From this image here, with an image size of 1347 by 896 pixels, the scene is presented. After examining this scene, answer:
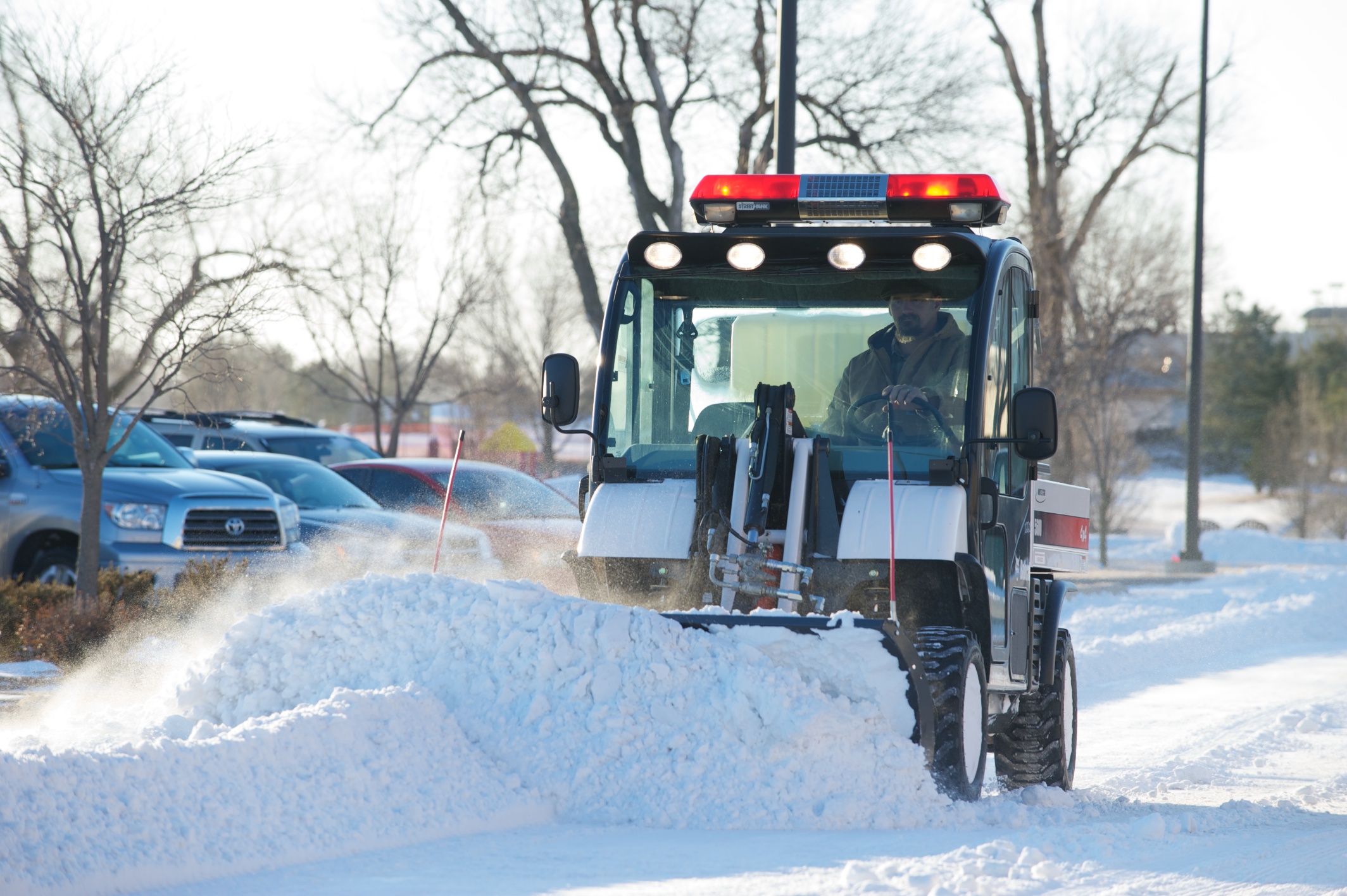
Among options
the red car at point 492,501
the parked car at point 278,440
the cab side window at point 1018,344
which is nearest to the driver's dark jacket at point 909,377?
the cab side window at point 1018,344

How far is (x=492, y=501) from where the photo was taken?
13.7 m

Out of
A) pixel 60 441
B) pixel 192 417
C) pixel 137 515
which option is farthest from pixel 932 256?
pixel 192 417

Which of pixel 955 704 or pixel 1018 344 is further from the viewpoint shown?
pixel 1018 344

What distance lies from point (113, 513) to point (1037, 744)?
7.60 metres

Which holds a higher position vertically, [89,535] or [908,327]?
[908,327]

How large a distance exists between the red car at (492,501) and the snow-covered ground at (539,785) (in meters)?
6.36

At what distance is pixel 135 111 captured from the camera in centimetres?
1083

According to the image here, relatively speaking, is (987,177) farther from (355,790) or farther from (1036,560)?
(355,790)

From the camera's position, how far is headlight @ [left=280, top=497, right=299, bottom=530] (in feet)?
40.0

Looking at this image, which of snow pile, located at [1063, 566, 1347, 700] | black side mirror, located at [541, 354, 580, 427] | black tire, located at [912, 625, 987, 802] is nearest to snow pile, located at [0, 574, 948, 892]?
black tire, located at [912, 625, 987, 802]

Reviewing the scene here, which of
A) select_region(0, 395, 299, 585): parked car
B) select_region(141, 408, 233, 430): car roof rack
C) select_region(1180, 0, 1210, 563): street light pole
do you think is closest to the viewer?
select_region(0, 395, 299, 585): parked car

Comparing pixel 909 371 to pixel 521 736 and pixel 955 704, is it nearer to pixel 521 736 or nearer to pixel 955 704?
pixel 955 704

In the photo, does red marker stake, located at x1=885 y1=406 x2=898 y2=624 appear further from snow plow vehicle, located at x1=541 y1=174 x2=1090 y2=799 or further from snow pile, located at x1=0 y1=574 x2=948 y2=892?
snow pile, located at x1=0 y1=574 x2=948 y2=892

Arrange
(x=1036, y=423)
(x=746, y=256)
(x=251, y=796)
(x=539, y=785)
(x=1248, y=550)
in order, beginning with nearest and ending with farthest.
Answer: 1. (x=251, y=796)
2. (x=539, y=785)
3. (x=1036, y=423)
4. (x=746, y=256)
5. (x=1248, y=550)
